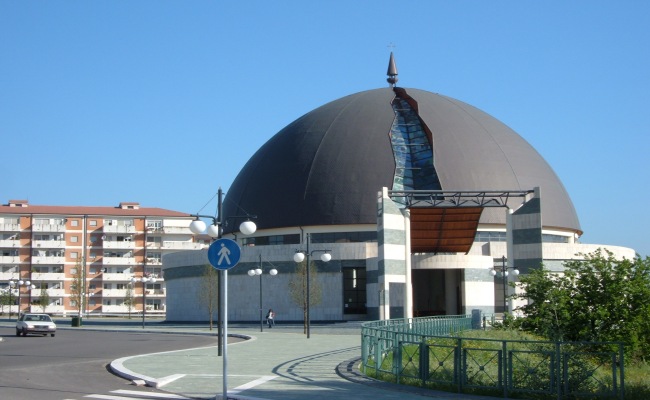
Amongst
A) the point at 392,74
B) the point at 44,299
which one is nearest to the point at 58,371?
the point at 392,74

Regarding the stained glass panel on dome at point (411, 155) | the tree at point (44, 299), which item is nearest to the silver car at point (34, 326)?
the stained glass panel on dome at point (411, 155)

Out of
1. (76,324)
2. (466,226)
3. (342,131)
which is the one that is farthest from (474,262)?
(76,324)

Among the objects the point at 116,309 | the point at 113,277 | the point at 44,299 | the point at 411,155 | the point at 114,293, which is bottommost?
the point at 116,309

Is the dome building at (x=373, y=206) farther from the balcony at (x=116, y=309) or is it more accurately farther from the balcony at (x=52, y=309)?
the balcony at (x=52, y=309)

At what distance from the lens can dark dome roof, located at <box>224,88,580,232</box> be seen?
198 feet

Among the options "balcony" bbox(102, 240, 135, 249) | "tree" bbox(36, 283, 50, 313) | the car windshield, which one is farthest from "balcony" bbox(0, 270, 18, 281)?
the car windshield

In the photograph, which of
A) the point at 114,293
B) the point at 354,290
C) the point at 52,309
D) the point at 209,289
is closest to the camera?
the point at 209,289

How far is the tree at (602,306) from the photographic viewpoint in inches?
783

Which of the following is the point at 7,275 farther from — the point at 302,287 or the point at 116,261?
the point at 302,287

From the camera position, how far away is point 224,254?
15328 mm

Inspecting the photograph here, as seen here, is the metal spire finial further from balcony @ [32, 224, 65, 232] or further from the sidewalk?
balcony @ [32, 224, 65, 232]

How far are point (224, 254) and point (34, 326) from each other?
2913 centimetres

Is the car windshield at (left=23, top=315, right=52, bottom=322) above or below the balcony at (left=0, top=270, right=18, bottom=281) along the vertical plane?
below

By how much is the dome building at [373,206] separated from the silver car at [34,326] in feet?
53.4
